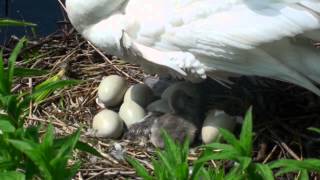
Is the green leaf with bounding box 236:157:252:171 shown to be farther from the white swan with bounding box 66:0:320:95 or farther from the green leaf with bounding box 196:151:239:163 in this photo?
the white swan with bounding box 66:0:320:95

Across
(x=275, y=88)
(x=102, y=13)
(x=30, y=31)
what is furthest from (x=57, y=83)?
(x=30, y=31)

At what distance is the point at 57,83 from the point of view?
1614mm

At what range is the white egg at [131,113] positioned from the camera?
244 centimetres

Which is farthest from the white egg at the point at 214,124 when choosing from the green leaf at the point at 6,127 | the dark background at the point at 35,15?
the dark background at the point at 35,15

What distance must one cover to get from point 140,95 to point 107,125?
16cm

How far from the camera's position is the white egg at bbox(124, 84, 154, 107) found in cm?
248

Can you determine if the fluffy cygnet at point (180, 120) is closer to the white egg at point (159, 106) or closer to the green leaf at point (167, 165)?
the white egg at point (159, 106)

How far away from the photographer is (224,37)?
2.07 meters

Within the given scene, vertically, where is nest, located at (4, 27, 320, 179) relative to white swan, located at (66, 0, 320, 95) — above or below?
below

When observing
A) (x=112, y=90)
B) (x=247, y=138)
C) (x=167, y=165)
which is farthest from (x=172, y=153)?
(x=112, y=90)

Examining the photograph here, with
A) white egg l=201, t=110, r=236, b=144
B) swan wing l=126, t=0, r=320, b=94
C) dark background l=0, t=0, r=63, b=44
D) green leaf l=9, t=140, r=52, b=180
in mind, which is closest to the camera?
green leaf l=9, t=140, r=52, b=180

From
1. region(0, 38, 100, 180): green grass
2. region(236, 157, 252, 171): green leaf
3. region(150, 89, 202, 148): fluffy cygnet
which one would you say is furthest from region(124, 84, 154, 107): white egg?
region(236, 157, 252, 171): green leaf

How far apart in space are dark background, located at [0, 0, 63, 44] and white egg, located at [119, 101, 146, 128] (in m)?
0.87

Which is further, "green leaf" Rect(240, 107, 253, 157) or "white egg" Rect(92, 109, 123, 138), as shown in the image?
"white egg" Rect(92, 109, 123, 138)
